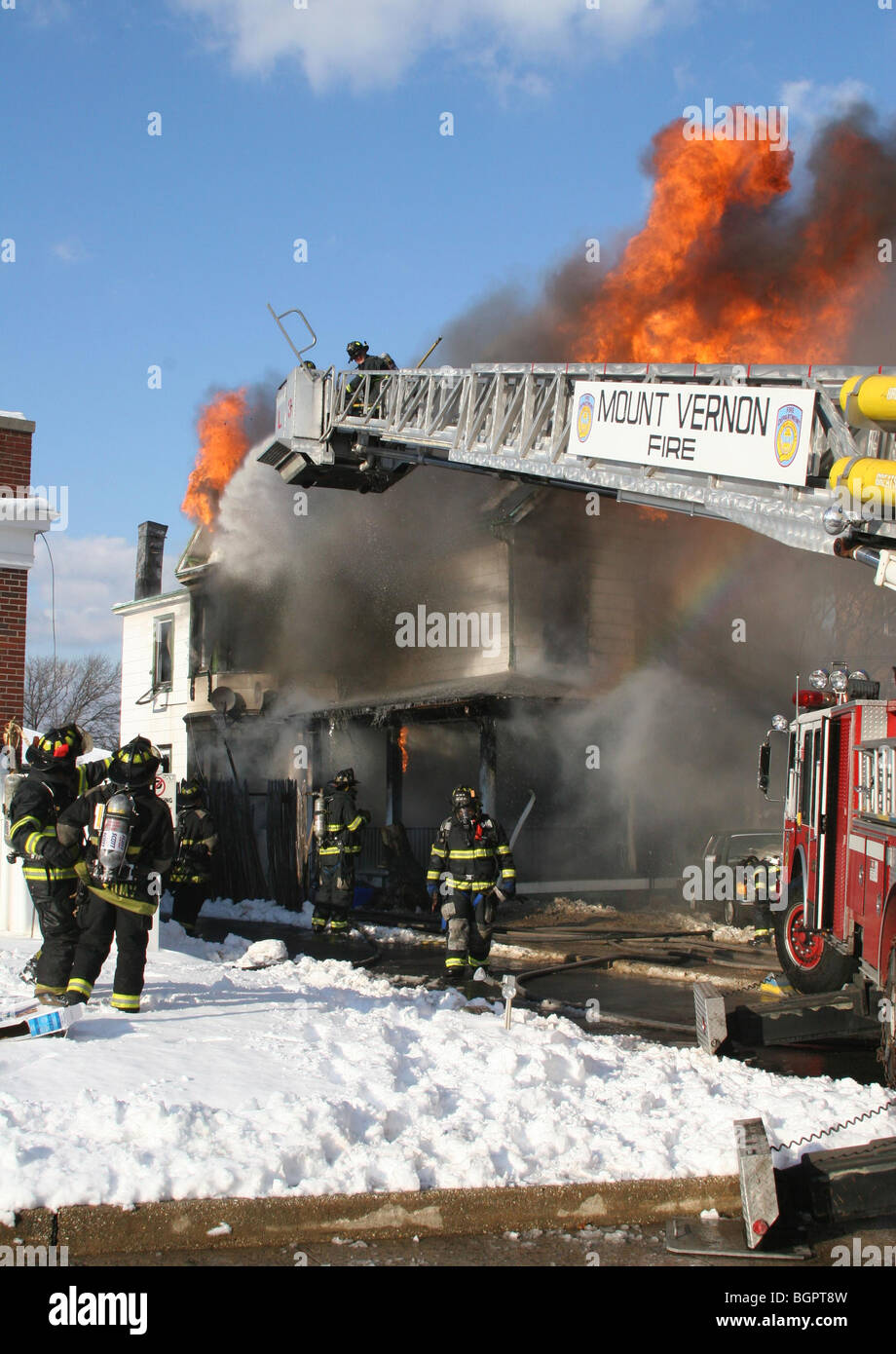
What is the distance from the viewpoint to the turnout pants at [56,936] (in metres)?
6.38

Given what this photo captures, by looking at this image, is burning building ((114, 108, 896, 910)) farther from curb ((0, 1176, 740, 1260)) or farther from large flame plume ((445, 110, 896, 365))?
curb ((0, 1176, 740, 1260))

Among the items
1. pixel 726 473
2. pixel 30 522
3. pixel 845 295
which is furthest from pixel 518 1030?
pixel 845 295

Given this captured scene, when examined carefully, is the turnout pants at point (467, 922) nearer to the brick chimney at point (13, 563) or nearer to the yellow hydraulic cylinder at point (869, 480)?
the yellow hydraulic cylinder at point (869, 480)

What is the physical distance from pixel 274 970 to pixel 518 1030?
403 centimetres

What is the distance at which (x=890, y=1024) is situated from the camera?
557 centimetres

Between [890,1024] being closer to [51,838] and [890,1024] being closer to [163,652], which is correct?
[51,838]

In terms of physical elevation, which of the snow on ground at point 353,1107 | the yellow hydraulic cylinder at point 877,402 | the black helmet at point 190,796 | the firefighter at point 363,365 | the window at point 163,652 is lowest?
the snow on ground at point 353,1107

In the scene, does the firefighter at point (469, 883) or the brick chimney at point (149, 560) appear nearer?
the firefighter at point (469, 883)

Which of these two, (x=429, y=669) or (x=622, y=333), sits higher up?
(x=622, y=333)

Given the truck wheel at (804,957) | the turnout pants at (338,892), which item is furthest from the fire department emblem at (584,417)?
the turnout pants at (338,892)

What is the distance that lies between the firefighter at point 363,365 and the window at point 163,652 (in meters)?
14.4
